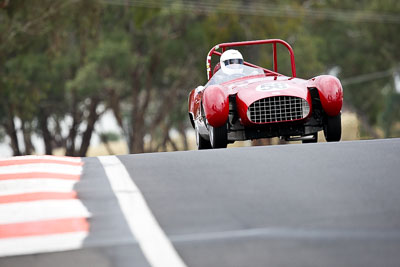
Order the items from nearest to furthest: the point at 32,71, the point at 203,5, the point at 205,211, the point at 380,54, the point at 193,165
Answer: the point at 205,211, the point at 193,165, the point at 32,71, the point at 203,5, the point at 380,54

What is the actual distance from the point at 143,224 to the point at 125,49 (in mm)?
29342

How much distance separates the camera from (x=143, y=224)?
461 cm

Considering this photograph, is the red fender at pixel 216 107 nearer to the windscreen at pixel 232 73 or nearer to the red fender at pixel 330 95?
the red fender at pixel 330 95

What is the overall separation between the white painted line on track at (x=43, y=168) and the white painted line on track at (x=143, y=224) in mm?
495

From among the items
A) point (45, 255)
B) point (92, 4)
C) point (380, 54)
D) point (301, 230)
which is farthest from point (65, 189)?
point (380, 54)

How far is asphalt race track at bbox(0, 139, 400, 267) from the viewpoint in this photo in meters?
3.93

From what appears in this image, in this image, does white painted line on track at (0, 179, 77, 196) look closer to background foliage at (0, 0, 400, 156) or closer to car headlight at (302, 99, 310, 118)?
car headlight at (302, 99, 310, 118)

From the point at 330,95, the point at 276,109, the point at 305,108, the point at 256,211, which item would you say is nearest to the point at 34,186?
the point at 256,211

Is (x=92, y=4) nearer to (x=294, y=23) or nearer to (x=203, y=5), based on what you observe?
(x=203, y=5)

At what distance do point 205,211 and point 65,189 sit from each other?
1.42 metres

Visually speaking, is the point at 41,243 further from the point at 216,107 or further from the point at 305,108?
the point at 305,108

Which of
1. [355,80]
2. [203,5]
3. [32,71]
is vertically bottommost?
[355,80]

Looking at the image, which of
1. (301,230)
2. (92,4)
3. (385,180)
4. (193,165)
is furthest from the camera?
(92,4)

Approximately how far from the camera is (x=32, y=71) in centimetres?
3328
